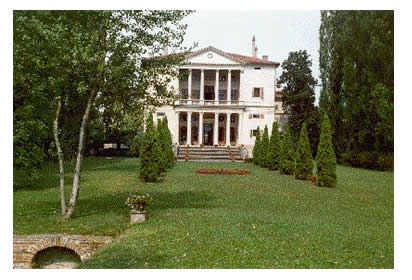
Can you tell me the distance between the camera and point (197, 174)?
2495cm

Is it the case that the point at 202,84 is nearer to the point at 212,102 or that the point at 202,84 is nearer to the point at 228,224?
the point at 212,102

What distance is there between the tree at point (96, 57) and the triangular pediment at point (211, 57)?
33975 mm

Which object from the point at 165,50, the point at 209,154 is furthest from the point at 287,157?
the point at 165,50

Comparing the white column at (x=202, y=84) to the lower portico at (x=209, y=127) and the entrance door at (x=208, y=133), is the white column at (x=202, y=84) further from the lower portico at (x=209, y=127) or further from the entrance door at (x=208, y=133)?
the entrance door at (x=208, y=133)

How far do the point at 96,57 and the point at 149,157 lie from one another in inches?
405

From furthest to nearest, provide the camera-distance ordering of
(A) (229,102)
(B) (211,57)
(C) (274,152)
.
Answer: (A) (229,102), (B) (211,57), (C) (274,152)

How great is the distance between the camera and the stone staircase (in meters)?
38.1

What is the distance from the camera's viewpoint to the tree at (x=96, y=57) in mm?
10450

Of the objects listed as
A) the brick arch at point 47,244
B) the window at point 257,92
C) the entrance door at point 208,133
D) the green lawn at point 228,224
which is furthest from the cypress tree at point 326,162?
the entrance door at point 208,133

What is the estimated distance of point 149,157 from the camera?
20.8 m

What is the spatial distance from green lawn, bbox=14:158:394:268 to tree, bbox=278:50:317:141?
85.2 feet

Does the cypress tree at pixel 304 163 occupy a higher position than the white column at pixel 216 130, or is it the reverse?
the white column at pixel 216 130

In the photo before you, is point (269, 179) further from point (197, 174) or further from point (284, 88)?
point (284, 88)

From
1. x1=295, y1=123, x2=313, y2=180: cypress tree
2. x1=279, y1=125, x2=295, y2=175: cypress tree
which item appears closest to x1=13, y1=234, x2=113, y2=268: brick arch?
x1=295, y1=123, x2=313, y2=180: cypress tree
